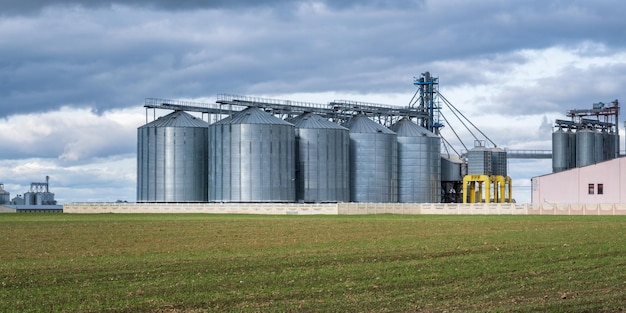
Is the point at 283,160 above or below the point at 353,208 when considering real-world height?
above

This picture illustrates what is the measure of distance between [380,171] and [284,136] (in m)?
18.3

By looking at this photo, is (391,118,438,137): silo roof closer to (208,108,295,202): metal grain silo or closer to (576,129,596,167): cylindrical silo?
(208,108,295,202): metal grain silo

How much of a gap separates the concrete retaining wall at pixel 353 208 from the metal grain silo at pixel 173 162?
26.2ft

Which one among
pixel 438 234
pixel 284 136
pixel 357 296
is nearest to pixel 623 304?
pixel 357 296

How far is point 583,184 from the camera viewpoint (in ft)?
346

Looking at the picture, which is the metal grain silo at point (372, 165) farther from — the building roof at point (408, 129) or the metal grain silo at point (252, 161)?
the metal grain silo at point (252, 161)

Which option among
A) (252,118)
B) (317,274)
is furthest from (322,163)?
(317,274)

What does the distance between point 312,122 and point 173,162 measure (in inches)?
788

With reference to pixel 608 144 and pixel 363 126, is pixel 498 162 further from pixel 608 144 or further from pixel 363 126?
pixel 608 144

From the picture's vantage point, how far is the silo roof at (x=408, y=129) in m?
146

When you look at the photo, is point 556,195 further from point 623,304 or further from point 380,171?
point 623,304

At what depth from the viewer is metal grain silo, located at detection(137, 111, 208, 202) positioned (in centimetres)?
13125

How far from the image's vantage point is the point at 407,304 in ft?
77.0

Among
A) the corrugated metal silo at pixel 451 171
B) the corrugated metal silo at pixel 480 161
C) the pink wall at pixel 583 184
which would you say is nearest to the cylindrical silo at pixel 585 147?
the corrugated metal silo at pixel 451 171
